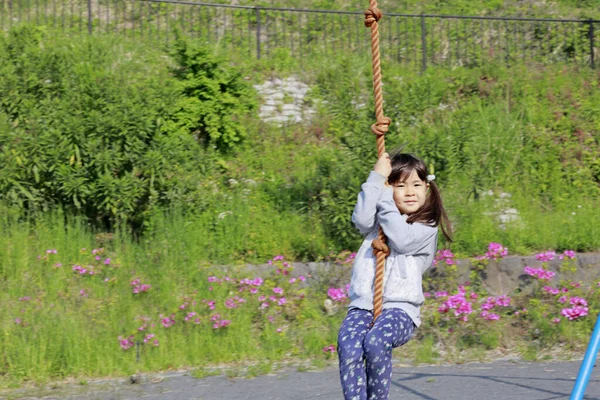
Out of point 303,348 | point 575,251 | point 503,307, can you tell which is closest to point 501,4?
point 575,251

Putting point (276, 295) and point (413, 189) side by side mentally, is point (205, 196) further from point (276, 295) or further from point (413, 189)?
point (413, 189)

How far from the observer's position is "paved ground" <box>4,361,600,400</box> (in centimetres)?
629

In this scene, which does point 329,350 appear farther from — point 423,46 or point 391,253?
point 423,46

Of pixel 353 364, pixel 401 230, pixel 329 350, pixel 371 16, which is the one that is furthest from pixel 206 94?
pixel 353 364

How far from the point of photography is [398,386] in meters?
6.55

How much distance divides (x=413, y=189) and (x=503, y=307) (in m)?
4.24

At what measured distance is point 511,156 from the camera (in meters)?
11.1

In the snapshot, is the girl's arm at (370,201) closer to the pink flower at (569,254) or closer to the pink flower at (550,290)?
the pink flower at (550,290)

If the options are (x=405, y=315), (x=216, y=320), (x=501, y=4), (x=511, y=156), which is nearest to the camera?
(x=405, y=315)

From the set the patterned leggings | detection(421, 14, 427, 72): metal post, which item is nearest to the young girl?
the patterned leggings

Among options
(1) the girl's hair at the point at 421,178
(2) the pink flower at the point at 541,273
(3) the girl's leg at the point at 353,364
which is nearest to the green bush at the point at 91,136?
(2) the pink flower at the point at 541,273

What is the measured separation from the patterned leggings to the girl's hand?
0.69m

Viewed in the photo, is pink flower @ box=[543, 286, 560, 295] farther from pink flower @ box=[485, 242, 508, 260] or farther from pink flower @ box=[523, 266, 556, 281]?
pink flower @ box=[485, 242, 508, 260]

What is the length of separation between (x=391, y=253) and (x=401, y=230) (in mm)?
199
